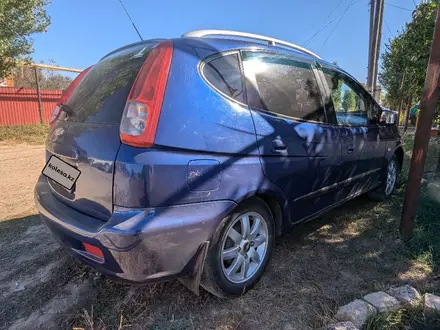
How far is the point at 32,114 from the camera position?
12.1 metres

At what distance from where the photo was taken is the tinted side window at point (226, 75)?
1.94m

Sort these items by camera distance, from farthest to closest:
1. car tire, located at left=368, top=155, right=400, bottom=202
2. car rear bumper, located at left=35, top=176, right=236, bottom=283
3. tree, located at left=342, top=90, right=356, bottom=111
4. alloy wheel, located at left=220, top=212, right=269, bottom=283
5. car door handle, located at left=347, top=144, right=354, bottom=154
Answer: car tire, located at left=368, top=155, right=400, bottom=202 → tree, located at left=342, top=90, right=356, bottom=111 → car door handle, located at left=347, top=144, right=354, bottom=154 → alloy wheel, located at left=220, top=212, right=269, bottom=283 → car rear bumper, located at left=35, top=176, right=236, bottom=283

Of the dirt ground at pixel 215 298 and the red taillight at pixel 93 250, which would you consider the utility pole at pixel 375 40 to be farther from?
the red taillight at pixel 93 250

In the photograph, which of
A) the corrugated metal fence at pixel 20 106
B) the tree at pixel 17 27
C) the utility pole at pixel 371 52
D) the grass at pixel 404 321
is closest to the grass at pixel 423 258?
the grass at pixel 404 321

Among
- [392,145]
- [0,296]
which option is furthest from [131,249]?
[392,145]

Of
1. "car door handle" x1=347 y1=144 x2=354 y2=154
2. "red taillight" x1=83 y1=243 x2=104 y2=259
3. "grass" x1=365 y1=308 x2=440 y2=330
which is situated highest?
"car door handle" x1=347 y1=144 x2=354 y2=154

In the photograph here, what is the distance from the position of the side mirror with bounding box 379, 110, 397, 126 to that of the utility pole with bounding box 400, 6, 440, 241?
760mm

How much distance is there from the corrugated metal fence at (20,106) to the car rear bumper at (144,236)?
453 inches

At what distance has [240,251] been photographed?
7.19 ft

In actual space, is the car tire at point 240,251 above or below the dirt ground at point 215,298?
above

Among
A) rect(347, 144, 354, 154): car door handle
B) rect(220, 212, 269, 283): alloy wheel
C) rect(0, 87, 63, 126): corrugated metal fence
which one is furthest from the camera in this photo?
rect(0, 87, 63, 126): corrugated metal fence

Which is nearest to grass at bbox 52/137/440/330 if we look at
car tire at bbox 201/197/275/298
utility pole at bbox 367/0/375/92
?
car tire at bbox 201/197/275/298

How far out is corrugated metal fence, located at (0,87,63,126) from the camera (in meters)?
11.3

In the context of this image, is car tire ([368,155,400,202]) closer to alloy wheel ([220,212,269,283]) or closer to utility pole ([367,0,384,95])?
alloy wheel ([220,212,269,283])
